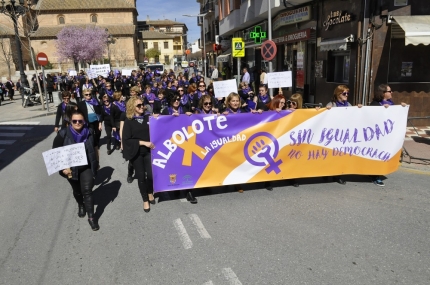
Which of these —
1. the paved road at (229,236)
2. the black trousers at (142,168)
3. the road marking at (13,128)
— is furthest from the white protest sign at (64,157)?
the road marking at (13,128)

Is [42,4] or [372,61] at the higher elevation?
[42,4]

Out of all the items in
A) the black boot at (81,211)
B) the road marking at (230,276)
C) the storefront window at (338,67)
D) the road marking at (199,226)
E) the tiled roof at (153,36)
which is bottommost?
the road marking at (230,276)

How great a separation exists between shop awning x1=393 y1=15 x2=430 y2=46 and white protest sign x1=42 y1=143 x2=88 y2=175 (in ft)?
29.3

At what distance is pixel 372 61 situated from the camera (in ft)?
35.0

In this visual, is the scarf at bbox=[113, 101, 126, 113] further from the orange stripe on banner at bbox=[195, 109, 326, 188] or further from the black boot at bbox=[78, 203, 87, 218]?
the orange stripe on banner at bbox=[195, 109, 326, 188]

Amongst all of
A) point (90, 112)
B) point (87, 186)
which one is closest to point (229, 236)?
point (87, 186)

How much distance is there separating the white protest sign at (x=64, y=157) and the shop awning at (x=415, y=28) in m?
8.92

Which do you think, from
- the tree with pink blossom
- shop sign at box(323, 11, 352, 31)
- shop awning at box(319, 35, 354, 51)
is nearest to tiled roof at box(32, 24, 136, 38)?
the tree with pink blossom

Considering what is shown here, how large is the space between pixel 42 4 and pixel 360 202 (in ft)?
265

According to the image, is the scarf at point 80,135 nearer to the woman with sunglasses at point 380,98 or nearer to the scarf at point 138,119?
the scarf at point 138,119

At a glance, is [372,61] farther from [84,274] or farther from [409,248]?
[84,274]

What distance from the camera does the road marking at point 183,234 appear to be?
426 cm

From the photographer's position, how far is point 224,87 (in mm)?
9273

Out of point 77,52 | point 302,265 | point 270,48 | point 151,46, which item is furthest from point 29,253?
point 151,46
